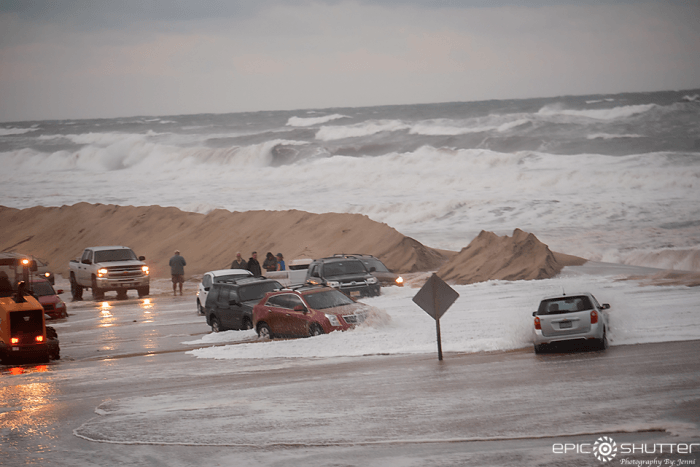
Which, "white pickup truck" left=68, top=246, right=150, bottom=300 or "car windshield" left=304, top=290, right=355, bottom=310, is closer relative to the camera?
"car windshield" left=304, top=290, right=355, bottom=310

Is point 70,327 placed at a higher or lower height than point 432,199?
lower

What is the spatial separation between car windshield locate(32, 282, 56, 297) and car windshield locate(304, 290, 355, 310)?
11424 millimetres

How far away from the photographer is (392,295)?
26.8m

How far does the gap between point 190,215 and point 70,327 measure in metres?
26.5

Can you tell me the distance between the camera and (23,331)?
1638 cm

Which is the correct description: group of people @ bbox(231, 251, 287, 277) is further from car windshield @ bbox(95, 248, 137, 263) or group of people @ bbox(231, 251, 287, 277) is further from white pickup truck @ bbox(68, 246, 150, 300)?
car windshield @ bbox(95, 248, 137, 263)

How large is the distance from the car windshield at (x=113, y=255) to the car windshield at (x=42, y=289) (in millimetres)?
5930

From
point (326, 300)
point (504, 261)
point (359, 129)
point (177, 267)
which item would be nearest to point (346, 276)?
point (326, 300)

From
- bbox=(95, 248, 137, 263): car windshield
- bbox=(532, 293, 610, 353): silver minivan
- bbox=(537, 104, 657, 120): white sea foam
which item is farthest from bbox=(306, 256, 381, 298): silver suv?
bbox=(537, 104, 657, 120): white sea foam

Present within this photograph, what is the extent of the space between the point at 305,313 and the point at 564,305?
5.77 metres

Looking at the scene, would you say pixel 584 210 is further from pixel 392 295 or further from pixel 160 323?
pixel 160 323

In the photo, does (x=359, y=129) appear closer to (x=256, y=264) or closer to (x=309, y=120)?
(x=309, y=120)

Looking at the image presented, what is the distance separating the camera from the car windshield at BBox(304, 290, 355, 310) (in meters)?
18.3

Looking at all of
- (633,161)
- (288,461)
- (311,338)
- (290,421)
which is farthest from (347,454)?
(633,161)
